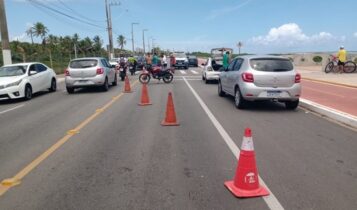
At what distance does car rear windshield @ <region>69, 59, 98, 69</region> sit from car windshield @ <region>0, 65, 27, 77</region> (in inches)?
86.0

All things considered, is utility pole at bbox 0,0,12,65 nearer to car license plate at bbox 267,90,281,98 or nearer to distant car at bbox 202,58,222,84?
distant car at bbox 202,58,222,84

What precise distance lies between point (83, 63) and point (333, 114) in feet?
39.3

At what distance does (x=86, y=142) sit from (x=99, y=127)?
1.55m

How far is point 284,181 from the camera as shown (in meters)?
5.24

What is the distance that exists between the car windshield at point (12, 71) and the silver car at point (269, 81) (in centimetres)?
1005

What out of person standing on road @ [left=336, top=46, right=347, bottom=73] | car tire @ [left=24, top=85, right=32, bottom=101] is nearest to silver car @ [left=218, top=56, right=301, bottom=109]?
car tire @ [left=24, top=85, right=32, bottom=101]

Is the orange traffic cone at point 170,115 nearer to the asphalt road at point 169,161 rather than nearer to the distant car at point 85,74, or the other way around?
the asphalt road at point 169,161

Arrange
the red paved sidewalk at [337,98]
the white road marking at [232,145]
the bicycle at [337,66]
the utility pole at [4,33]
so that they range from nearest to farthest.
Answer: the white road marking at [232,145], the red paved sidewalk at [337,98], the utility pole at [4,33], the bicycle at [337,66]

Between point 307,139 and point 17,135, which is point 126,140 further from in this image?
point 307,139

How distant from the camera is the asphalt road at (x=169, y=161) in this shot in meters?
4.66

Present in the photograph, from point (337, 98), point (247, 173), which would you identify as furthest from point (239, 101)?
point (247, 173)

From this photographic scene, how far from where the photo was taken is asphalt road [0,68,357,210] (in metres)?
4.66

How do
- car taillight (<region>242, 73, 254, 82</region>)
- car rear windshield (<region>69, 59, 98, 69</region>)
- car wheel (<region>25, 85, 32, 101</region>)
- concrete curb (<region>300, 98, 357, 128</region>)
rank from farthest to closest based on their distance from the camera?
car rear windshield (<region>69, 59, 98, 69</region>), car wheel (<region>25, 85, 32, 101</region>), car taillight (<region>242, 73, 254, 82</region>), concrete curb (<region>300, 98, 357, 128</region>)

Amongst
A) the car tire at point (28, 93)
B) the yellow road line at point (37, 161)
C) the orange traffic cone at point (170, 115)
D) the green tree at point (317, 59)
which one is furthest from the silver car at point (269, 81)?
the green tree at point (317, 59)
